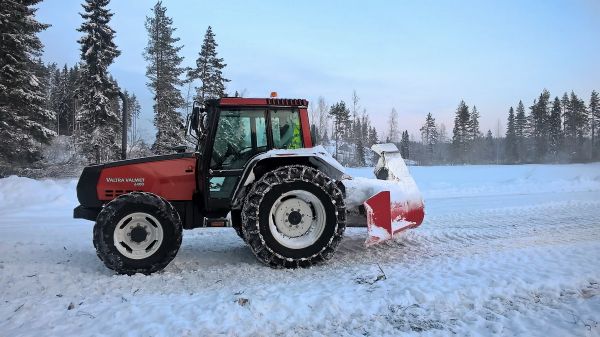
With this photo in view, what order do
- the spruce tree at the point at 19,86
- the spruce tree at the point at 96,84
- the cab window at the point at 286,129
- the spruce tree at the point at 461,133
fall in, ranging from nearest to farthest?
the cab window at the point at 286,129 → the spruce tree at the point at 19,86 → the spruce tree at the point at 96,84 → the spruce tree at the point at 461,133

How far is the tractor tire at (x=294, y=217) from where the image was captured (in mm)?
5543

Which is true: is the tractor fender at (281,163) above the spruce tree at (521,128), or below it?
below

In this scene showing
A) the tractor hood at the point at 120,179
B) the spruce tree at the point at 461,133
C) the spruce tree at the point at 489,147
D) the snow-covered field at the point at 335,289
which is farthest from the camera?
the spruce tree at the point at 489,147

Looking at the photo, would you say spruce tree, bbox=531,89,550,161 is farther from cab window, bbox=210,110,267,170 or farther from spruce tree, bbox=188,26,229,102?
cab window, bbox=210,110,267,170

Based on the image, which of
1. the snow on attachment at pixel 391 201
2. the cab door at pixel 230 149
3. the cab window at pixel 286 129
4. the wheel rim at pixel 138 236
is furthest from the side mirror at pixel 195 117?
the snow on attachment at pixel 391 201

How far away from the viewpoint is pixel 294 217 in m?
5.82

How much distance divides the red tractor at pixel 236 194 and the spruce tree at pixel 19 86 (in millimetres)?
21585

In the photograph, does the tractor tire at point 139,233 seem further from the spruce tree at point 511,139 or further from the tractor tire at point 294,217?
the spruce tree at point 511,139

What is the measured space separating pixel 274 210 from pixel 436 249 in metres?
2.65

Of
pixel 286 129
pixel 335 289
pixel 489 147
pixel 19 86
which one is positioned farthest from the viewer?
pixel 489 147

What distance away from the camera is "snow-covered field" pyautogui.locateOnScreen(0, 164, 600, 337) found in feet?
12.1

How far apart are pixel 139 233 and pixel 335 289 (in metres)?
2.64

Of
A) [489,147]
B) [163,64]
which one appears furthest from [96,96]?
[489,147]

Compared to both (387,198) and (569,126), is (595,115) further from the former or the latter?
(387,198)
